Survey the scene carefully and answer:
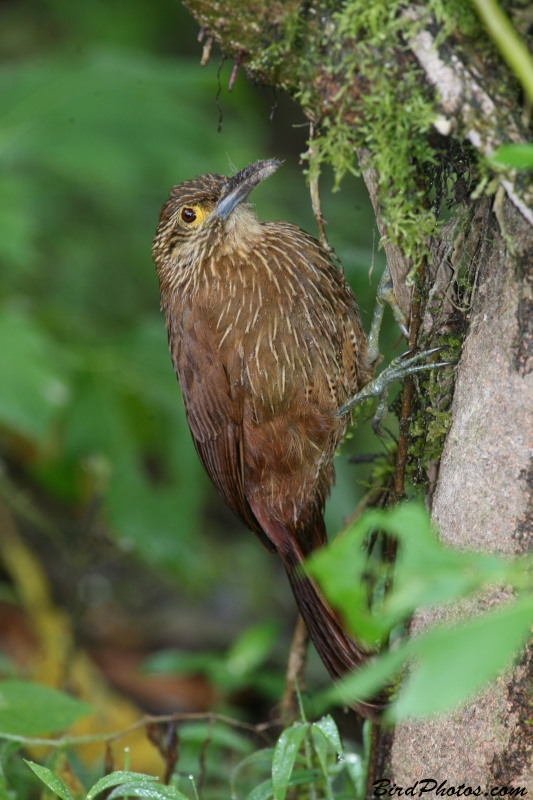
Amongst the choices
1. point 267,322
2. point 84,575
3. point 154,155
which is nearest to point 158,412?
point 84,575

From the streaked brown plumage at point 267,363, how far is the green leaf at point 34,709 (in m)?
0.66

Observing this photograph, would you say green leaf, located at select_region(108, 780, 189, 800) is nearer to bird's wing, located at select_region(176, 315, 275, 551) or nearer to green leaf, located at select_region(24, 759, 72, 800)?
green leaf, located at select_region(24, 759, 72, 800)

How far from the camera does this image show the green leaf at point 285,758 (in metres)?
1.73

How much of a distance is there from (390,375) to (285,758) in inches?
35.9

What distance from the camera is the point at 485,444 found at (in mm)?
1539

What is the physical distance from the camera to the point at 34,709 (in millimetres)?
2188

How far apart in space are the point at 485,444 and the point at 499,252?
13.8 inches

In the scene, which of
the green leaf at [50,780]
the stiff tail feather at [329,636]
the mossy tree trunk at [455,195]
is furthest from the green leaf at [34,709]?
the mossy tree trunk at [455,195]

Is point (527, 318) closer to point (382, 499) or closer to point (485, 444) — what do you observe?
point (485, 444)

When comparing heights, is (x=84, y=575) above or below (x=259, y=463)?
below

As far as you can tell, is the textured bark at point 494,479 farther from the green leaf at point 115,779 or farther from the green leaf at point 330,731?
the green leaf at point 115,779

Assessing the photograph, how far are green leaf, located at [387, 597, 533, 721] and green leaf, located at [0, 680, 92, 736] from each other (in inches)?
61.7

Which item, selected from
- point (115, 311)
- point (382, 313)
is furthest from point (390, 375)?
point (115, 311)

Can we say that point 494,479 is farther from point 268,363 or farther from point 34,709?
point 34,709
